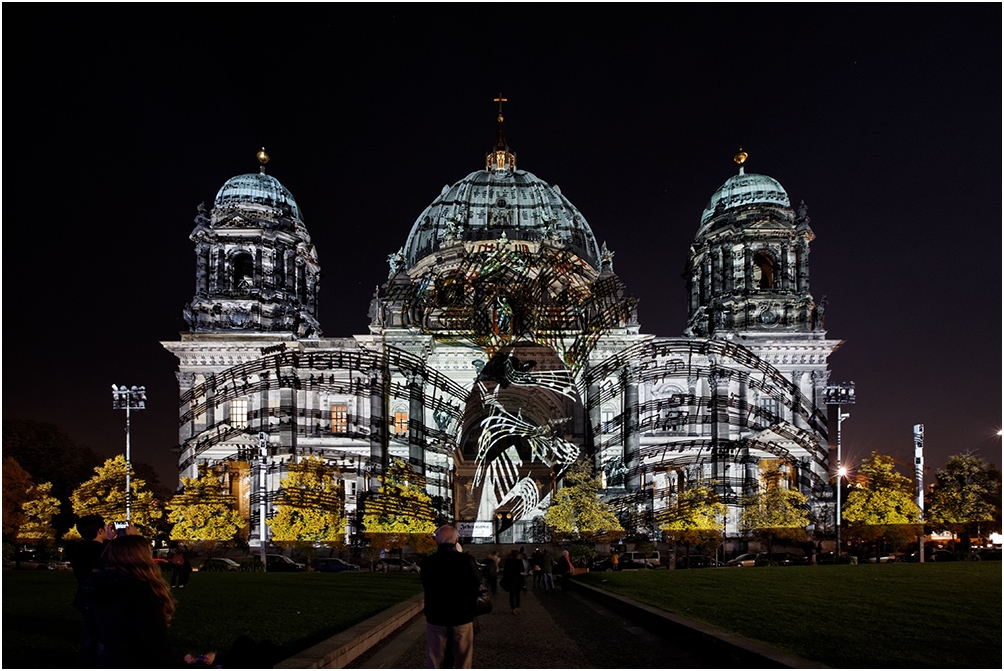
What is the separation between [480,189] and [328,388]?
59.3 metres

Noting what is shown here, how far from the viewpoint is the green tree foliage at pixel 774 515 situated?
5362 cm

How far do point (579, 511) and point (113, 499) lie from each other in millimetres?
24092

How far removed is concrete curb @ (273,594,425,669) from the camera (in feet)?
39.7

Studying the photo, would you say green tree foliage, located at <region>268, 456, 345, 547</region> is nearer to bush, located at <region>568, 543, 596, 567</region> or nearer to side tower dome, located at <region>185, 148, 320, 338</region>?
bush, located at <region>568, 543, 596, 567</region>

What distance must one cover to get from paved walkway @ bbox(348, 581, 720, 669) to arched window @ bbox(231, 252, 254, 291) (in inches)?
2519

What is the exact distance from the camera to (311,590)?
87.7 ft

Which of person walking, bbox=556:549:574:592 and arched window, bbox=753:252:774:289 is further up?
arched window, bbox=753:252:774:289

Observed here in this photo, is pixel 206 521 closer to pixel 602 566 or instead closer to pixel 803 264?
pixel 602 566

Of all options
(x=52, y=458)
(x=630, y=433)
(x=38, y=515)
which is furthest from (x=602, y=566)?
(x=52, y=458)

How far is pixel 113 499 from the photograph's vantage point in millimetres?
52750

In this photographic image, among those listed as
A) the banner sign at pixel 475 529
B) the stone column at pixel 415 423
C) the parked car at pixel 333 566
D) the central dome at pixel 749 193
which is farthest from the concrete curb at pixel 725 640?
the central dome at pixel 749 193

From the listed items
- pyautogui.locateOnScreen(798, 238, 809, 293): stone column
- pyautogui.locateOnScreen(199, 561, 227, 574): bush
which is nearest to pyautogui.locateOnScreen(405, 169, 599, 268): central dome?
pyautogui.locateOnScreen(798, 238, 809, 293): stone column

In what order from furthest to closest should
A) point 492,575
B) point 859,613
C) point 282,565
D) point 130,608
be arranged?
point 282,565
point 492,575
point 859,613
point 130,608

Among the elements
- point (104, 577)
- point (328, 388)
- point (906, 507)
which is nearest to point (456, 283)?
point (328, 388)
